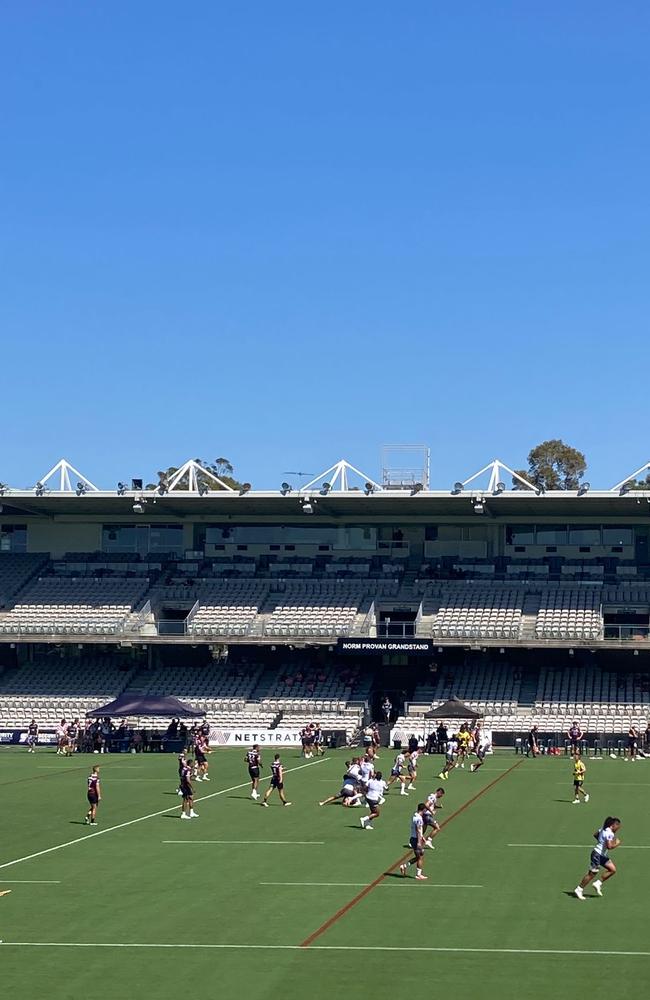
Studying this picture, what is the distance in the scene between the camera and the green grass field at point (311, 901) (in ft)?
71.7

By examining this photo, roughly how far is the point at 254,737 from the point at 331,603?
43.8ft

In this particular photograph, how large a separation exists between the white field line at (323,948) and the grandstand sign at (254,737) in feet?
141

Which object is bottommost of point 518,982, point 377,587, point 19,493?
point 518,982

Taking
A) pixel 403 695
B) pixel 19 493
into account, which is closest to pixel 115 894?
pixel 403 695

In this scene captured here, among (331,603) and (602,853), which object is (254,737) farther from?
(602,853)

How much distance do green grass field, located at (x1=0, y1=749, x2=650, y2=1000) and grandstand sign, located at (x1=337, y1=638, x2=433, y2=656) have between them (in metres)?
25.6

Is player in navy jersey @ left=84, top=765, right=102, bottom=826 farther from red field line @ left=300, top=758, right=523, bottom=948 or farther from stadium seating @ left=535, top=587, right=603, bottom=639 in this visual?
stadium seating @ left=535, top=587, right=603, bottom=639

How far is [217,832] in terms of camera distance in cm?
3794

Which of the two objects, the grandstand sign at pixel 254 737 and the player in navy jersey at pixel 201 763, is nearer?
the player in navy jersey at pixel 201 763

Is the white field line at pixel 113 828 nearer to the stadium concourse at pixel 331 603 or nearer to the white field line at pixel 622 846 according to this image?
the white field line at pixel 622 846

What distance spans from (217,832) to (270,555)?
155 ft

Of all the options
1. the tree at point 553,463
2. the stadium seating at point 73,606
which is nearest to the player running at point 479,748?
the stadium seating at point 73,606

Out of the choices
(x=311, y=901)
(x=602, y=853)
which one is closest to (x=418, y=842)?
(x=311, y=901)

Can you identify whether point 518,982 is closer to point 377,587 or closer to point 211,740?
point 211,740
